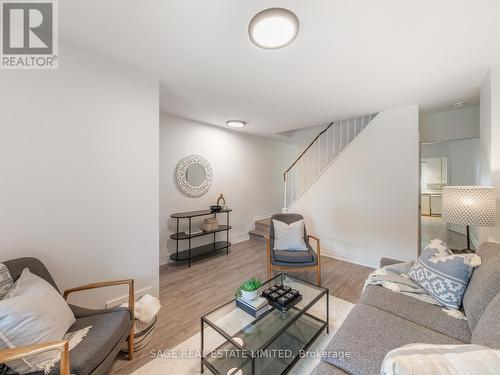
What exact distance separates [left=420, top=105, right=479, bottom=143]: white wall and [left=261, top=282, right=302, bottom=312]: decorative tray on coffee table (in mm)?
3603

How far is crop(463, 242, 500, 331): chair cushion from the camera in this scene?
122cm

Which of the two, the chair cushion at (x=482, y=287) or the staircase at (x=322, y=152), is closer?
the chair cushion at (x=482, y=287)

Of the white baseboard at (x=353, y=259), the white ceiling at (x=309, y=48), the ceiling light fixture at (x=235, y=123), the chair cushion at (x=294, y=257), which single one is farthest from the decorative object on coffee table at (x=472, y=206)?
the ceiling light fixture at (x=235, y=123)

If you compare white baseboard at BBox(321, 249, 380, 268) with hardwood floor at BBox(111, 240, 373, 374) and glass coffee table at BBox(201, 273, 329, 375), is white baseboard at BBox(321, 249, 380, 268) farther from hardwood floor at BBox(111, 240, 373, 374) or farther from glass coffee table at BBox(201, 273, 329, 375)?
glass coffee table at BBox(201, 273, 329, 375)

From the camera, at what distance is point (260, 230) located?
5.03m

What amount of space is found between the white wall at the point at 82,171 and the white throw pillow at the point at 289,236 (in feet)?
5.56

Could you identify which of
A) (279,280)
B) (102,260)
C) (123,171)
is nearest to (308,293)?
(279,280)

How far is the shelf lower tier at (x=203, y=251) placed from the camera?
3.42m

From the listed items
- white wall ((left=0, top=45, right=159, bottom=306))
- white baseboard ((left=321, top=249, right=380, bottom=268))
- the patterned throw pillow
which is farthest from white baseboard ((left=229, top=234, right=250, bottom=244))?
the patterned throw pillow

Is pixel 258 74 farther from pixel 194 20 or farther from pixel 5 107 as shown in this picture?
pixel 5 107

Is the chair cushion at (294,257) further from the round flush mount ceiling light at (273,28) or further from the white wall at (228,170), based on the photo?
the round flush mount ceiling light at (273,28)

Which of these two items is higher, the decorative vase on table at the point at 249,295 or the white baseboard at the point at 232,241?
the decorative vase on table at the point at 249,295

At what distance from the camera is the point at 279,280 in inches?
86.0

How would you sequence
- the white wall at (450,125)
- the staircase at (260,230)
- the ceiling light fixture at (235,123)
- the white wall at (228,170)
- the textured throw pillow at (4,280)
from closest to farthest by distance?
the textured throw pillow at (4,280) < the white wall at (450,125) < the white wall at (228,170) < the ceiling light fixture at (235,123) < the staircase at (260,230)
